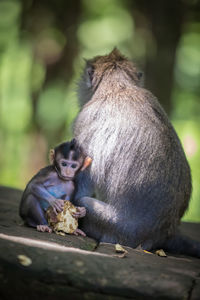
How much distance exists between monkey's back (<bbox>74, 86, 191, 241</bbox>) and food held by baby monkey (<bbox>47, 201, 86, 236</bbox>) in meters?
0.44

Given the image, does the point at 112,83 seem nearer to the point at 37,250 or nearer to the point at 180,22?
the point at 37,250

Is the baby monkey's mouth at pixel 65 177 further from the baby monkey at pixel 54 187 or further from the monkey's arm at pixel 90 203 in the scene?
the monkey's arm at pixel 90 203

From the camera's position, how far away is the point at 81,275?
2939mm

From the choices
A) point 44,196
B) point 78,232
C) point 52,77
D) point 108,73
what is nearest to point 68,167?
point 44,196

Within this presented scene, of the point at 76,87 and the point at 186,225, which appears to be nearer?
the point at 76,87

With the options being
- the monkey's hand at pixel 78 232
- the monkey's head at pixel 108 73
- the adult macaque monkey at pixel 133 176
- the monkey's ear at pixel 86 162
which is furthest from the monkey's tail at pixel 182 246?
the monkey's head at pixel 108 73

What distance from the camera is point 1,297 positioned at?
2770 millimetres

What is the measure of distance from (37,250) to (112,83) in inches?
107

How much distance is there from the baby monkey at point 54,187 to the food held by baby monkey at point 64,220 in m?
0.04

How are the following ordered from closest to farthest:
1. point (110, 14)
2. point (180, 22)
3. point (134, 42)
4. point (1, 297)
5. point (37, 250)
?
1. point (1, 297)
2. point (37, 250)
3. point (180, 22)
4. point (134, 42)
5. point (110, 14)

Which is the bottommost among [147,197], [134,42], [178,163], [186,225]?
[186,225]

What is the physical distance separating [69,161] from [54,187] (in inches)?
14.6

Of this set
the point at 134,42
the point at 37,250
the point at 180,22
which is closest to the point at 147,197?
the point at 37,250

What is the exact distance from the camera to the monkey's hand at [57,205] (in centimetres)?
450
